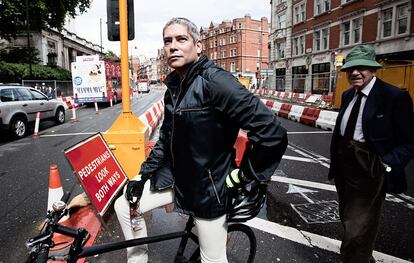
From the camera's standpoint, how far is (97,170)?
4.10 metres

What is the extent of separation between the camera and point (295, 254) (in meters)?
3.24

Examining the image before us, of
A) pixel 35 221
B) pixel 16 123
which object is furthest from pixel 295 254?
pixel 16 123

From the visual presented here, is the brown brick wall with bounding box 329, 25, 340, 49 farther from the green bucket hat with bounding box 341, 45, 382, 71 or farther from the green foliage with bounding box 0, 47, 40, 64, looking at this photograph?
the green foliage with bounding box 0, 47, 40, 64

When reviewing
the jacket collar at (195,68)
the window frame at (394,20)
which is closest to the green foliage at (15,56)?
the window frame at (394,20)

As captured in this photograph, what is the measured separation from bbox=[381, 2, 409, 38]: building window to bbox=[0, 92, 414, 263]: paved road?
63.9 ft

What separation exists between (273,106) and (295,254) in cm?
1497

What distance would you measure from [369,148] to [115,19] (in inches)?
169

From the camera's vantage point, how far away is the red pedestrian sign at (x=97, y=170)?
367 cm

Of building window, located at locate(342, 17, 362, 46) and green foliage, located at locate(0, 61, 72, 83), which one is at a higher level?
building window, located at locate(342, 17, 362, 46)

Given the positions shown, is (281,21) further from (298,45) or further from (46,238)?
(46,238)

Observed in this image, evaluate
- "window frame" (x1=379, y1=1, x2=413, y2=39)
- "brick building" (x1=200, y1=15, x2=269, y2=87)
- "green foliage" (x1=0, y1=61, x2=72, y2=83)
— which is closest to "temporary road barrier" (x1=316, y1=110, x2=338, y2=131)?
"window frame" (x1=379, y1=1, x2=413, y2=39)

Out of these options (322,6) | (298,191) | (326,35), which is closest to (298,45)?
(326,35)

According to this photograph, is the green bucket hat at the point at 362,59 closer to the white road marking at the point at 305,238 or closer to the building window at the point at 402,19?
the white road marking at the point at 305,238

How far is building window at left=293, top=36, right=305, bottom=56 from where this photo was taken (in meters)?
35.0
